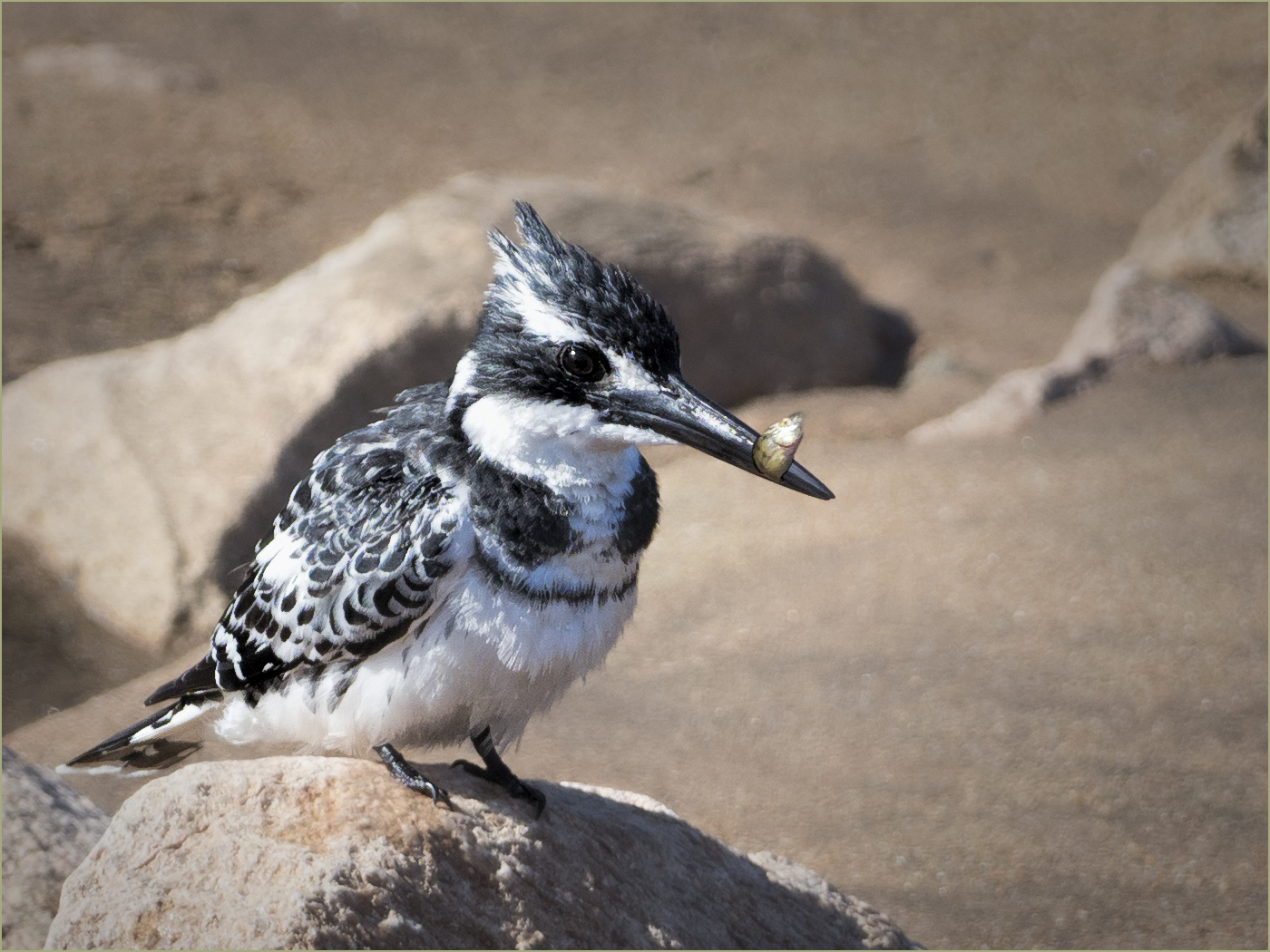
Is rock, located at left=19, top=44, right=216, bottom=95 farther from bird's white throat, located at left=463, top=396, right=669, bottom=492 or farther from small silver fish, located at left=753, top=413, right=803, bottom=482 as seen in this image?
small silver fish, located at left=753, top=413, right=803, bottom=482

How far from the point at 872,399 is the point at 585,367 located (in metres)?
5.01

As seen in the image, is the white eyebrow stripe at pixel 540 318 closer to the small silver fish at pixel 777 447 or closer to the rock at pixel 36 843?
the small silver fish at pixel 777 447

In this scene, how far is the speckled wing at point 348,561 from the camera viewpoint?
2.66m

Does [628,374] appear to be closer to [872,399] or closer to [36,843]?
Result: [36,843]

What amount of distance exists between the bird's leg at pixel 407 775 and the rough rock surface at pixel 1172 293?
4163mm

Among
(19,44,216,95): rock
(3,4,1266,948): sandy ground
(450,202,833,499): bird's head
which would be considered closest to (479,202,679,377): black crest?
(450,202,833,499): bird's head

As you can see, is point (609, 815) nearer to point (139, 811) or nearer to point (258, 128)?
point (139, 811)

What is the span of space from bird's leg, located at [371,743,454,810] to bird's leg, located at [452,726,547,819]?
200mm

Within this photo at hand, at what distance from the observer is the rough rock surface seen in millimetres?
6523

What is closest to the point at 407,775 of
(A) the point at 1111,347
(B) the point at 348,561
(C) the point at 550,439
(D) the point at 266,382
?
(B) the point at 348,561

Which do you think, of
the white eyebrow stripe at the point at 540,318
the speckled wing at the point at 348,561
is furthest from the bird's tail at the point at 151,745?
the white eyebrow stripe at the point at 540,318

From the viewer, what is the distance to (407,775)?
2.83 meters

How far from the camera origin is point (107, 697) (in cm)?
491

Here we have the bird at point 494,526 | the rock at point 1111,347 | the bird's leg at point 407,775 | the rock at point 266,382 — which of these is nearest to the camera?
the bird at point 494,526
